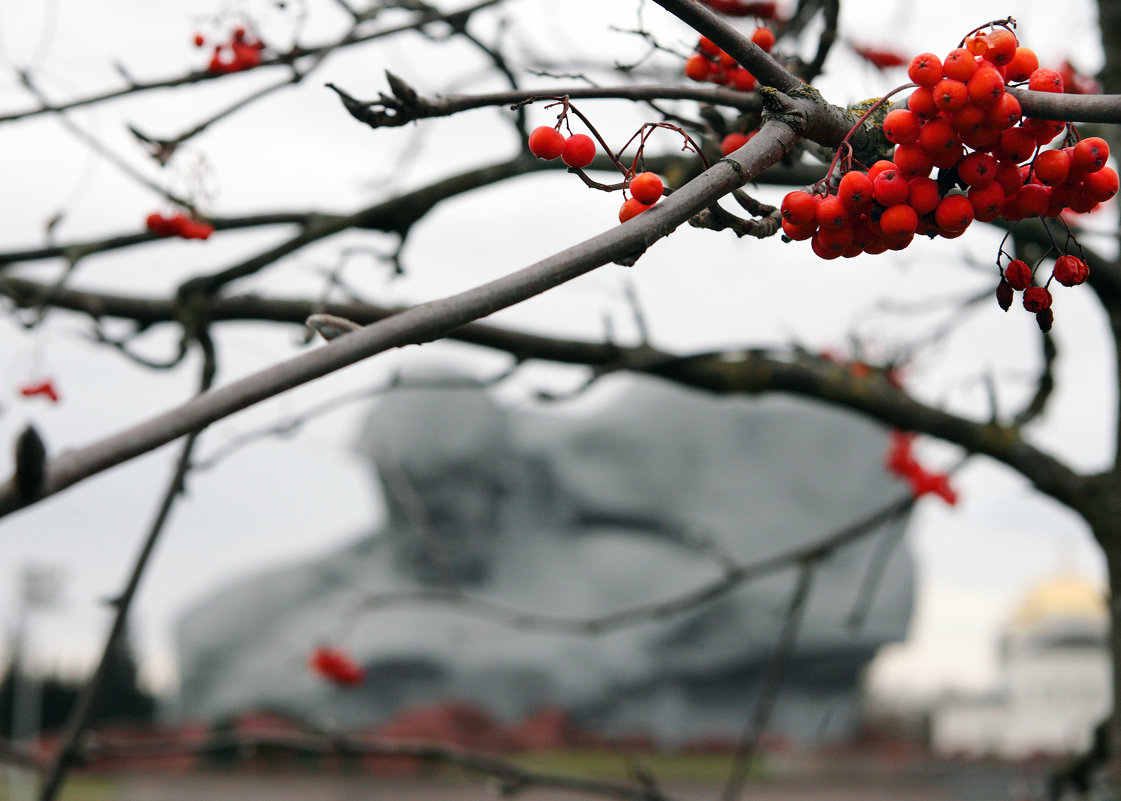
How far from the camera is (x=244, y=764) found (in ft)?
57.5

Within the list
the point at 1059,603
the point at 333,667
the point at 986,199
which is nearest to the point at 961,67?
the point at 986,199

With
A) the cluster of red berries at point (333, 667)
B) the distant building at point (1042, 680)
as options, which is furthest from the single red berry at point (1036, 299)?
the distant building at point (1042, 680)

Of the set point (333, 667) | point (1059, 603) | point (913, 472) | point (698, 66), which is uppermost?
point (1059, 603)

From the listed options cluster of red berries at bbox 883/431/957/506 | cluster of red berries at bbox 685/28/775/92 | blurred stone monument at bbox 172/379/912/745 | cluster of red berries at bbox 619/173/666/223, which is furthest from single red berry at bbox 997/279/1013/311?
blurred stone monument at bbox 172/379/912/745

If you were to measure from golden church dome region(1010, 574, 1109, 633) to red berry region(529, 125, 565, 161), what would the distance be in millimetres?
36512

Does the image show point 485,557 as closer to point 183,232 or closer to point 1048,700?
point 183,232

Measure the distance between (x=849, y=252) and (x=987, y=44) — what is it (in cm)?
24

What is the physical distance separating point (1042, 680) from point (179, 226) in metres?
39.4

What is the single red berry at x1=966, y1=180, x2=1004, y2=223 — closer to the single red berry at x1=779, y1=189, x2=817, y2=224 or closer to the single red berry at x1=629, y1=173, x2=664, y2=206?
the single red berry at x1=779, y1=189, x2=817, y2=224

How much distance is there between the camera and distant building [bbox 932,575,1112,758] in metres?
33.4

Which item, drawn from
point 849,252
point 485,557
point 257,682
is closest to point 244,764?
point 257,682

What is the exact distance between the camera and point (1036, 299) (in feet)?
3.66

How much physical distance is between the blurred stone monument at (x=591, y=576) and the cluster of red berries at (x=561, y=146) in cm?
1639

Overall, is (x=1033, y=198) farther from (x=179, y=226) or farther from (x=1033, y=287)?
(x=179, y=226)
